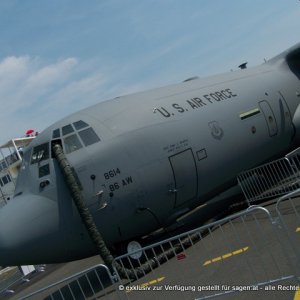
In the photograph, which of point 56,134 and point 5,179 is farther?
point 5,179

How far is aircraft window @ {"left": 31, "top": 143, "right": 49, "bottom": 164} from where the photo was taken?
10.3 meters

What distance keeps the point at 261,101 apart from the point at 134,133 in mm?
5442

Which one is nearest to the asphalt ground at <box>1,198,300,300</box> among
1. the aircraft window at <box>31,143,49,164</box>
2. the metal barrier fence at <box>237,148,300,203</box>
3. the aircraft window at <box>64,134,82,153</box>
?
the metal barrier fence at <box>237,148,300,203</box>

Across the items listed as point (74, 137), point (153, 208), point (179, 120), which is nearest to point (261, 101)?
point (179, 120)

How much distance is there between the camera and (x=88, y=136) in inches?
410

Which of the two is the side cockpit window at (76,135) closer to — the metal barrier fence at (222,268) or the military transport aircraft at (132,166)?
the military transport aircraft at (132,166)

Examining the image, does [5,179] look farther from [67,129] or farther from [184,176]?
[184,176]

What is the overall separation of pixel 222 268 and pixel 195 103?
5.36 m

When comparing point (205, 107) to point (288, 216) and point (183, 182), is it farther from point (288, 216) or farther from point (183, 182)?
point (288, 216)

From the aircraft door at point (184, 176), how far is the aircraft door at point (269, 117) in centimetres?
393

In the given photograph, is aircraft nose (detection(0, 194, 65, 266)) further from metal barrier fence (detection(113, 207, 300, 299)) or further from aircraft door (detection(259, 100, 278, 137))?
aircraft door (detection(259, 100, 278, 137))

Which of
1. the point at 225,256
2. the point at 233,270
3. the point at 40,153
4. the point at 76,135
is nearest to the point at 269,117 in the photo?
the point at 225,256

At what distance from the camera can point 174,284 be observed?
8.16m

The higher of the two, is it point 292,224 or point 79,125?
point 79,125
